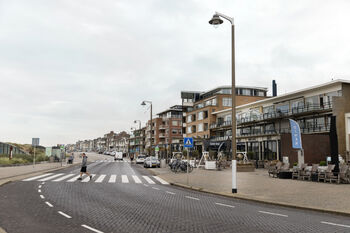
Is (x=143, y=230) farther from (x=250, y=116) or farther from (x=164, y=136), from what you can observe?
(x=164, y=136)

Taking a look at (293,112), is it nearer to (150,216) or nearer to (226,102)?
(226,102)

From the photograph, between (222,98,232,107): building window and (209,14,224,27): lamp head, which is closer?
(209,14,224,27): lamp head

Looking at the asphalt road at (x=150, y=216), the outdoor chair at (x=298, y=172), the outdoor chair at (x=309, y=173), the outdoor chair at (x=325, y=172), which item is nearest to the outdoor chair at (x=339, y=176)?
the outdoor chair at (x=325, y=172)

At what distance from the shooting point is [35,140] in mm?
30859

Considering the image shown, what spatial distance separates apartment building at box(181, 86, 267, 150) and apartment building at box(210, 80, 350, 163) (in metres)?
7.39

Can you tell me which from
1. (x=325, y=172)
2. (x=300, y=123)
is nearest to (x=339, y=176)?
(x=325, y=172)

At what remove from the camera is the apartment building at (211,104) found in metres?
68.8

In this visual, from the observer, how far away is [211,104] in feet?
233

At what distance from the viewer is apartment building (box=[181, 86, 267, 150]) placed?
6881 centimetres

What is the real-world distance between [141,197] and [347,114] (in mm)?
32356

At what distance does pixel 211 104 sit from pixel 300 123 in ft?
92.7

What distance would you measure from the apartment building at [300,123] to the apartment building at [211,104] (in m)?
7.39

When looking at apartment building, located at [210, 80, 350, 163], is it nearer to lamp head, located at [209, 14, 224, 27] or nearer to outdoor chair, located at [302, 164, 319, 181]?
outdoor chair, located at [302, 164, 319, 181]

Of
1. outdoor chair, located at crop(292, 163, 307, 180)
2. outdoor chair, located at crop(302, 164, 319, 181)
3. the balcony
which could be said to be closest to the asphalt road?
outdoor chair, located at crop(302, 164, 319, 181)
